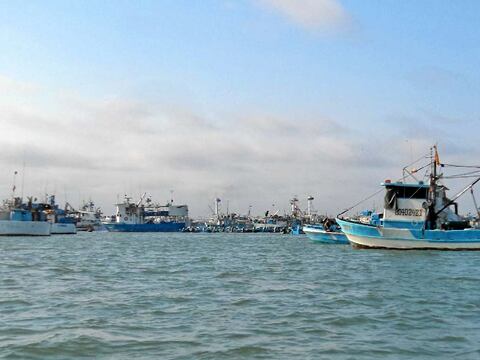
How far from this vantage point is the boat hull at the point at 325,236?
7250cm

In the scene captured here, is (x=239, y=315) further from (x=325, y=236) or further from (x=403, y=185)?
(x=325, y=236)

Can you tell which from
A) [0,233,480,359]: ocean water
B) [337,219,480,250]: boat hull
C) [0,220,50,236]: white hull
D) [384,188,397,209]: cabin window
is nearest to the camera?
[0,233,480,359]: ocean water

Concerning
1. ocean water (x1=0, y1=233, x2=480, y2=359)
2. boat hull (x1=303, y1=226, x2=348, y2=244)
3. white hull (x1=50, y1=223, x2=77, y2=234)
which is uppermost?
white hull (x1=50, y1=223, x2=77, y2=234)

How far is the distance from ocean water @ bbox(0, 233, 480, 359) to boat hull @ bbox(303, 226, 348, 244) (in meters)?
42.0

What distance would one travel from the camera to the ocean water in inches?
525

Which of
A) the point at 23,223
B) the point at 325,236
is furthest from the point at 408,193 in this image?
the point at 23,223

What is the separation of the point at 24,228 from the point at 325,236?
194 ft

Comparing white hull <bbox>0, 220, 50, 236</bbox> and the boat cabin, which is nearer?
the boat cabin

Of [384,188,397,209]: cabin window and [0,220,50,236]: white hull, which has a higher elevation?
[384,188,397,209]: cabin window

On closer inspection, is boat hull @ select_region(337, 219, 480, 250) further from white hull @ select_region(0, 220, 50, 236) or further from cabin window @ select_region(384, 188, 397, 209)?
white hull @ select_region(0, 220, 50, 236)

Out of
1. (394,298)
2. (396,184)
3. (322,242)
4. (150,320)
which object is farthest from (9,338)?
(322,242)

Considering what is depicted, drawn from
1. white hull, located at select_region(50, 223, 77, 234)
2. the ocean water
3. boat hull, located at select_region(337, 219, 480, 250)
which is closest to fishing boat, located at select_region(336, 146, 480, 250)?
boat hull, located at select_region(337, 219, 480, 250)

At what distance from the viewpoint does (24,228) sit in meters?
109

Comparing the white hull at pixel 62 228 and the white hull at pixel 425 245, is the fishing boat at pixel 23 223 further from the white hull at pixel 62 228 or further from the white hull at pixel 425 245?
the white hull at pixel 425 245
